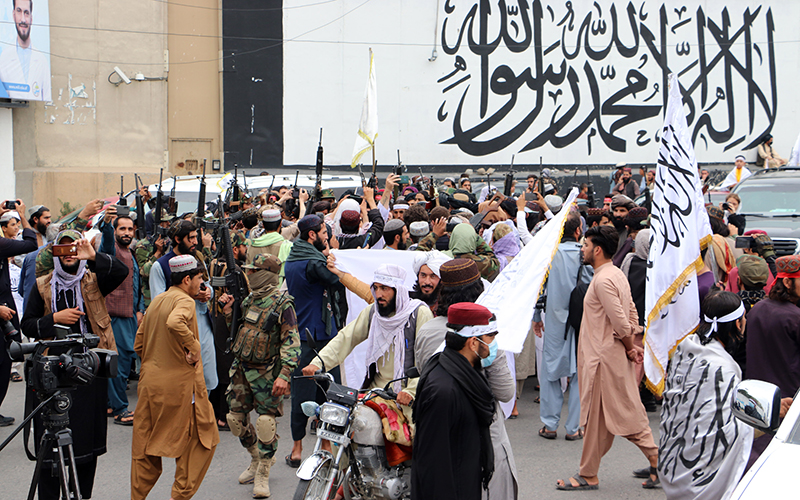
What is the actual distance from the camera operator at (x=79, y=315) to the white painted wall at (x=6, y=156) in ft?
54.5

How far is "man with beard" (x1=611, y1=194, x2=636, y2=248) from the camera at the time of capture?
7.49 meters

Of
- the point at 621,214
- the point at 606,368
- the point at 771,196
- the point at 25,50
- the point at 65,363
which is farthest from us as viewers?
the point at 25,50

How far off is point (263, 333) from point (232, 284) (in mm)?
695

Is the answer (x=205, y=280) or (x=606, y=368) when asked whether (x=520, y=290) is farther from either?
(x=205, y=280)

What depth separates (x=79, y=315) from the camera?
4914 mm

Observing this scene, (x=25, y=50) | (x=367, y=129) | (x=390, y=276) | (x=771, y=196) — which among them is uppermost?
(x=25, y=50)

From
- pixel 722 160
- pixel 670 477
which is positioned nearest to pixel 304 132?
pixel 722 160

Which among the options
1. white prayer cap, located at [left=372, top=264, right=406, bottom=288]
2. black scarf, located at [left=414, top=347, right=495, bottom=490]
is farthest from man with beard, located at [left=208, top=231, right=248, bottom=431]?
black scarf, located at [left=414, top=347, right=495, bottom=490]

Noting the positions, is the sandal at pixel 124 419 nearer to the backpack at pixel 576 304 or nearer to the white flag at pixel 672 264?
the backpack at pixel 576 304

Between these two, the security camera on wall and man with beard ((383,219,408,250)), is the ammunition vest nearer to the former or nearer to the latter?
man with beard ((383,219,408,250))

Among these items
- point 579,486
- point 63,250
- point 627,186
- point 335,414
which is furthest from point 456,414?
point 627,186

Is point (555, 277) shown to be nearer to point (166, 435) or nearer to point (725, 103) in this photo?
point (166, 435)

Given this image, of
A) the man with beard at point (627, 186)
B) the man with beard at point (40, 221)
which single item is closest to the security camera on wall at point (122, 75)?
the man with beard at point (40, 221)

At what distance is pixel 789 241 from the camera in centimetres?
894
